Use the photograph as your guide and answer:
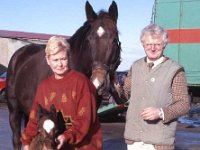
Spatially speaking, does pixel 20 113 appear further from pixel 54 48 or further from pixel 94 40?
pixel 54 48

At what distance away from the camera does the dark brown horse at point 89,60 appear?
15.1 ft

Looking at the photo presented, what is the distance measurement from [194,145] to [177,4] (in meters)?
6.61

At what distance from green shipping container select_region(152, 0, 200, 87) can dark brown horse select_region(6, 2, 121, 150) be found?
8647mm

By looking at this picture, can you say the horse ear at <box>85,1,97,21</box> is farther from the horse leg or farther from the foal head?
the horse leg

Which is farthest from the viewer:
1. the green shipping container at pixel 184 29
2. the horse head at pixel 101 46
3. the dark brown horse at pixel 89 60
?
the green shipping container at pixel 184 29

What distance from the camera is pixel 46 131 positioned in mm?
2961

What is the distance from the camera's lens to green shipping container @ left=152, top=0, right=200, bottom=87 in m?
14.7

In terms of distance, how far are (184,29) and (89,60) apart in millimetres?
10507

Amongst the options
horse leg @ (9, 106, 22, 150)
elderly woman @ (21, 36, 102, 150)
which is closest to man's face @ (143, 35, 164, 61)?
elderly woman @ (21, 36, 102, 150)

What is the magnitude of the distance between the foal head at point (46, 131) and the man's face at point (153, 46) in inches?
34.3

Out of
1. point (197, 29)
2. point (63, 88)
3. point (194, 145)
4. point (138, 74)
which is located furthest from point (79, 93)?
point (197, 29)

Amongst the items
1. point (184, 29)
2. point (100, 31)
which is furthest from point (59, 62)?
point (184, 29)

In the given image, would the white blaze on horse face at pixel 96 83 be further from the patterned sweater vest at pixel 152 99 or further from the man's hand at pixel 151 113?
the man's hand at pixel 151 113

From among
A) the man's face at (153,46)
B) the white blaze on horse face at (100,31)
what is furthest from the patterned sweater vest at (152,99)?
the white blaze on horse face at (100,31)
